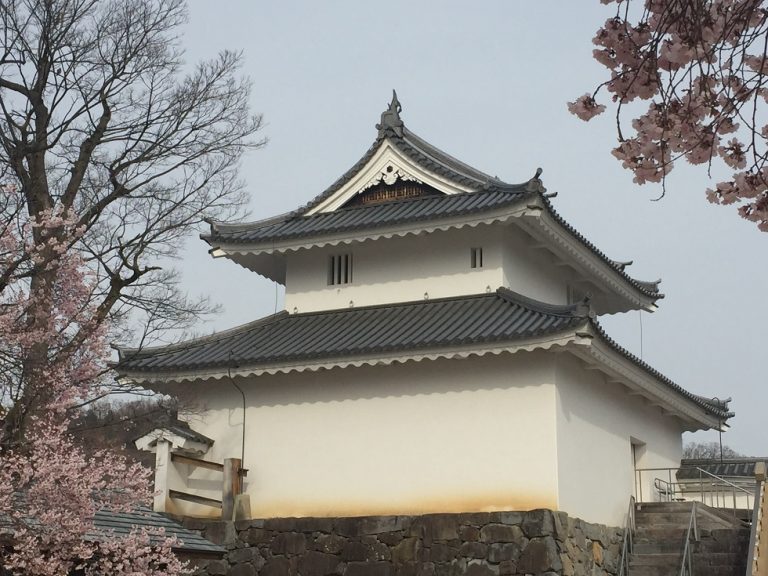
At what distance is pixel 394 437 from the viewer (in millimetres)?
16953

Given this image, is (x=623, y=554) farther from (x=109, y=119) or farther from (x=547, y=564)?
(x=109, y=119)

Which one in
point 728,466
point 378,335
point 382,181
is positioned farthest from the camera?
point 728,466

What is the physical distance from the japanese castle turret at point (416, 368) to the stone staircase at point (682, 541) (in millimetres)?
589

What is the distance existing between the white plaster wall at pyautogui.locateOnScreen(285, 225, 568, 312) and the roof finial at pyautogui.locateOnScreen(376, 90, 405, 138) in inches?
87.9

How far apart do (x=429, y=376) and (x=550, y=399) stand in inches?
76.7

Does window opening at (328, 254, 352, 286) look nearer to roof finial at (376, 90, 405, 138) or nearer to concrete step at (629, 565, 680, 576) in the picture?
roof finial at (376, 90, 405, 138)

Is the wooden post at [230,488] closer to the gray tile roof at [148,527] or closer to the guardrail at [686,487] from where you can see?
the gray tile roof at [148,527]

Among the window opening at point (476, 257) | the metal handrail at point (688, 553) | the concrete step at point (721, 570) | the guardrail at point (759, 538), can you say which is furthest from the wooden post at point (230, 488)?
the guardrail at point (759, 538)

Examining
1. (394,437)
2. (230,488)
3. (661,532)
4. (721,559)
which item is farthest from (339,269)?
(721,559)

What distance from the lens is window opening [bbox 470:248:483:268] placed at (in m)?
18.4

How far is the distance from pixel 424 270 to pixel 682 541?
234 inches

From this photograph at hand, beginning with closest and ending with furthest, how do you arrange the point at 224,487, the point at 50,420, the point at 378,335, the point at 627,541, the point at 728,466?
the point at 50,420 → the point at 378,335 → the point at 224,487 → the point at 627,541 → the point at 728,466

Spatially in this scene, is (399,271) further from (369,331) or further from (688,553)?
(688,553)

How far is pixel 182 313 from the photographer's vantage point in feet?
Result: 61.1
